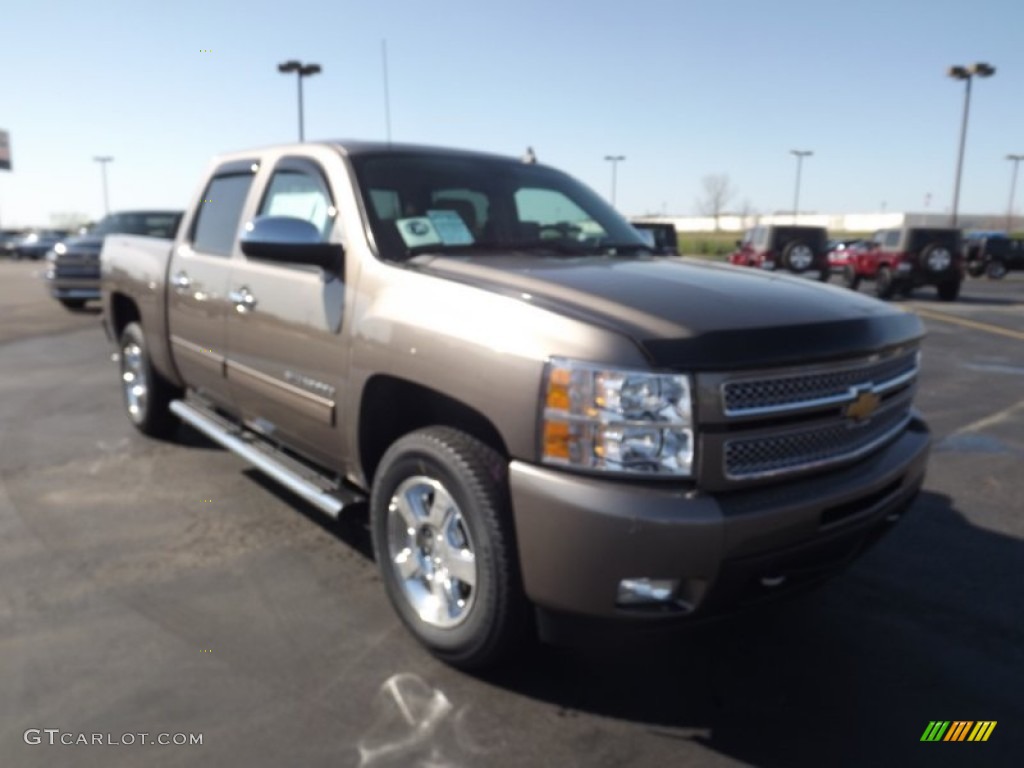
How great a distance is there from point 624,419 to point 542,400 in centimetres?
25

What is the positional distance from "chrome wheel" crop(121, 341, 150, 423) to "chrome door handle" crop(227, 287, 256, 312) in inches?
75.0

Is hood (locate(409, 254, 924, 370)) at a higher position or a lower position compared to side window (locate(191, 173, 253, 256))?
lower

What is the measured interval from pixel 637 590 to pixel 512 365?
2.49 feet

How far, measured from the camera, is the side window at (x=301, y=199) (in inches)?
143

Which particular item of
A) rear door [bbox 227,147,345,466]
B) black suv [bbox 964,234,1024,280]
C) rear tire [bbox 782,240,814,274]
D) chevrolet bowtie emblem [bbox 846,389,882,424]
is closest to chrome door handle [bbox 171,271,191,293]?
rear door [bbox 227,147,345,466]

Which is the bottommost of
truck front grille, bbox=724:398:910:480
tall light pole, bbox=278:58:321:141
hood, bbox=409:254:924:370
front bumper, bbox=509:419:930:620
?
front bumper, bbox=509:419:930:620

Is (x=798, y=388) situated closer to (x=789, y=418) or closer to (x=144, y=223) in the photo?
(x=789, y=418)

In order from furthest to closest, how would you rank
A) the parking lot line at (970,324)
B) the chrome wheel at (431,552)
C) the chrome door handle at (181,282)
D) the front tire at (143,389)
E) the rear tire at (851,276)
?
1. the rear tire at (851,276)
2. the parking lot line at (970,324)
3. the front tire at (143,389)
4. the chrome door handle at (181,282)
5. the chrome wheel at (431,552)

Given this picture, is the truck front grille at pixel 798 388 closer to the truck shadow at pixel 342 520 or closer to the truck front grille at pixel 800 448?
the truck front grille at pixel 800 448

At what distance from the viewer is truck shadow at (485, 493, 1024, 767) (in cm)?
258

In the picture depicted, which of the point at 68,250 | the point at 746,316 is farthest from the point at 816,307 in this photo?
the point at 68,250

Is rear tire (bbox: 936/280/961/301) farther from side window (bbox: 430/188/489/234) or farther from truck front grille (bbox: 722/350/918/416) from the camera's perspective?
truck front grille (bbox: 722/350/918/416)

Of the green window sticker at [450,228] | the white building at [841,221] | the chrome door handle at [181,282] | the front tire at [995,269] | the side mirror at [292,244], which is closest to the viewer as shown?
the side mirror at [292,244]

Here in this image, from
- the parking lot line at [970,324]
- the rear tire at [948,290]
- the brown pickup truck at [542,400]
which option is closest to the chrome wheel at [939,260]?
the rear tire at [948,290]
